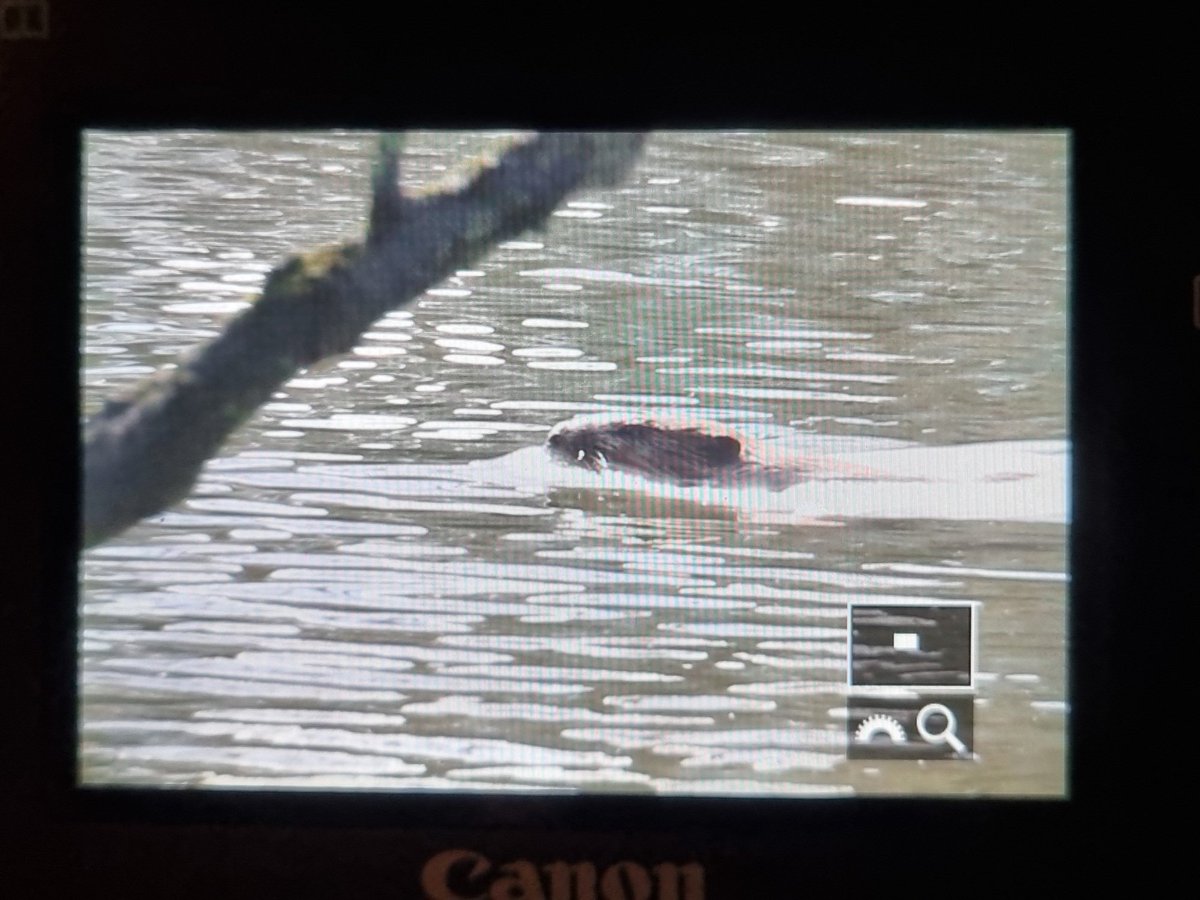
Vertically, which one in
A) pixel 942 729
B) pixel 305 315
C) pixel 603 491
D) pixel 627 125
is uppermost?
pixel 627 125

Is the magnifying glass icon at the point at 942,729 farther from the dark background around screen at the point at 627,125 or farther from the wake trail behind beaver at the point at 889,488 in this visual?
the wake trail behind beaver at the point at 889,488

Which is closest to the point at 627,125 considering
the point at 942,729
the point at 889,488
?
the point at 889,488

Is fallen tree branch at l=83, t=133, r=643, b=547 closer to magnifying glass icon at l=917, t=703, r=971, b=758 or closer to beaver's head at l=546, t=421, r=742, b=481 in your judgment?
beaver's head at l=546, t=421, r=742, b=481

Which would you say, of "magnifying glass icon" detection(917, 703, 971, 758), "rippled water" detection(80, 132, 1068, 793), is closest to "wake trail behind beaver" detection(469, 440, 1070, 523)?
"rippled water" detection(80, 132, 1068, 793)

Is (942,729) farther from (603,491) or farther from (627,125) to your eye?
(627,125)

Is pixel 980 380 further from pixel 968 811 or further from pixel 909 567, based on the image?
pixel 968 811
